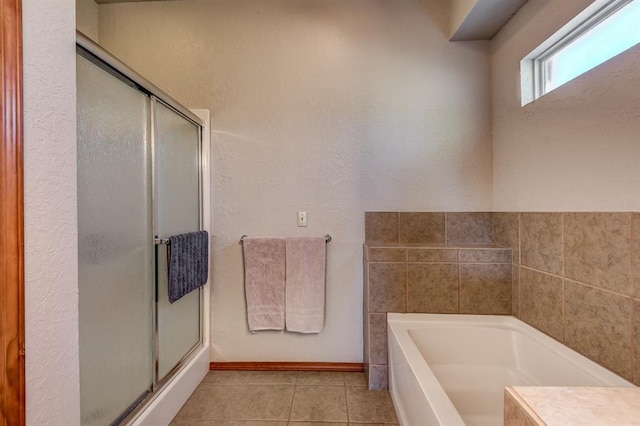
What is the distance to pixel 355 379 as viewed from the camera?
1791mm

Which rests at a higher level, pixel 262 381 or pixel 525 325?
pixel 525 325

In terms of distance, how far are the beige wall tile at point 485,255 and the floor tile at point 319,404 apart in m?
1.11

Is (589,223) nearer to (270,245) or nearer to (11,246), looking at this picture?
(270,245)

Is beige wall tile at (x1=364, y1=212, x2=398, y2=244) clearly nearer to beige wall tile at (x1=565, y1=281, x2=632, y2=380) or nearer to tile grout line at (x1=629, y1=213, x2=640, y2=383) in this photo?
beige wall tile at (x1=565, y1=281, x2=632, y2=380)

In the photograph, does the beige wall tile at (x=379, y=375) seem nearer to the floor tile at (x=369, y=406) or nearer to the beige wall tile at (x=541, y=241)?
the floor tile at (x=369, y=406)

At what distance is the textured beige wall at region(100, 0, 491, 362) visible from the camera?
1873mm

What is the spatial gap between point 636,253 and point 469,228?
90 centimetres

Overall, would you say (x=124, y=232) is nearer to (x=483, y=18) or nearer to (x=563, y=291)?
(x=563, y=291)

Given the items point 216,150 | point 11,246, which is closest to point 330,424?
point 11,246

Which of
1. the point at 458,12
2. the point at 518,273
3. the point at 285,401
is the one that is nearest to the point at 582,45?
the point at 458,12

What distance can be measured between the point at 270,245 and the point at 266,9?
5.42ft

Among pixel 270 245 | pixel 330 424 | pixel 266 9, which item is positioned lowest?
pixel 330 424

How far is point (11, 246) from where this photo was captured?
61 cm

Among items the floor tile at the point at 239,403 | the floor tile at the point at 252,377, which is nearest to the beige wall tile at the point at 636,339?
the floor tile at the point at 239,403
